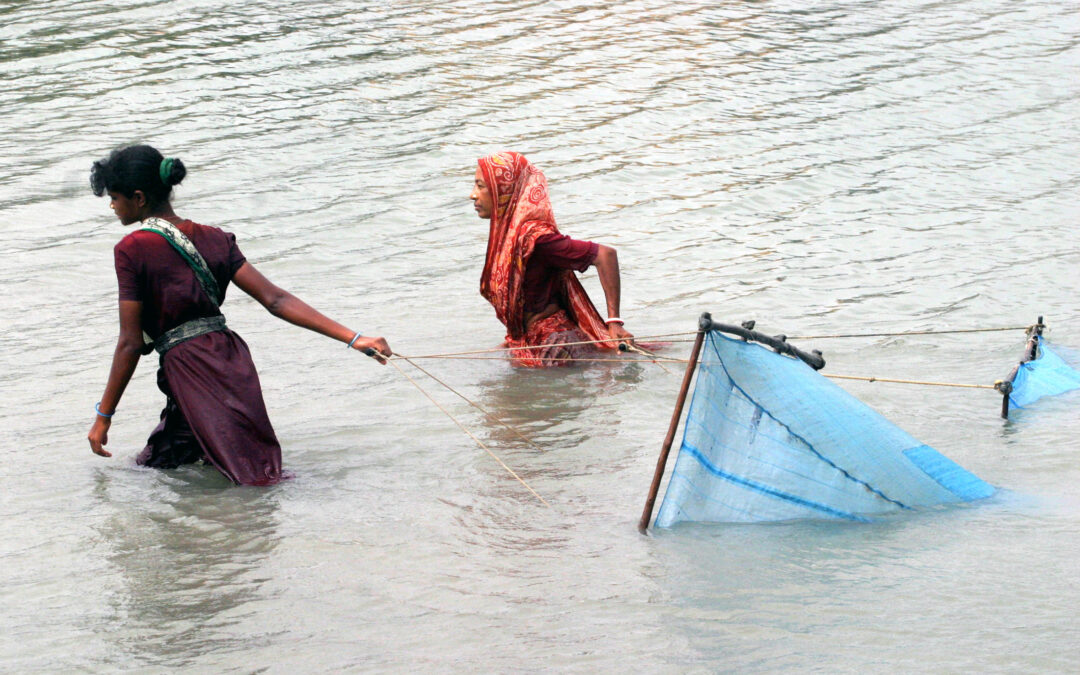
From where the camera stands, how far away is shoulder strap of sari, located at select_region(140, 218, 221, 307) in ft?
14.7

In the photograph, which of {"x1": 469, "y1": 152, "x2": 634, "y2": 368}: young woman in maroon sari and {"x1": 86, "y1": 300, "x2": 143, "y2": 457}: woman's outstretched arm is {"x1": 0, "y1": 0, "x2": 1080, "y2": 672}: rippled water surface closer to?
{"x1": 469, "y1": 152, "x2": 634, "y2": 368}: young woman in maroon sari

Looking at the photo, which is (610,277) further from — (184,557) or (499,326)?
(184,557)

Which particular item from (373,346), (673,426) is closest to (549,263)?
(373,346)

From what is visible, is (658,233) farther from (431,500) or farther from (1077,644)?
(1077,644)

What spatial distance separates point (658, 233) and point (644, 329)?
2325 millimetres

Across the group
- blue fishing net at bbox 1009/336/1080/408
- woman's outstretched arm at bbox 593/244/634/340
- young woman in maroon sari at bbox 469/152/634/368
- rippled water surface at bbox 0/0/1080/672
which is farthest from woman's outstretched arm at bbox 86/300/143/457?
blue fishing net at bbox 1009/336/1080/408

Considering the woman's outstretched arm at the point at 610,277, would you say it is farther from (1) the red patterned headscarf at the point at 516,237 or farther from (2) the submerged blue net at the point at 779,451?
(2) the submerged blue net at the point at 779,451

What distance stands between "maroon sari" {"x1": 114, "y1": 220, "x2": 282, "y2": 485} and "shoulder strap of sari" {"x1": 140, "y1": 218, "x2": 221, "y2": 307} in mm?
18

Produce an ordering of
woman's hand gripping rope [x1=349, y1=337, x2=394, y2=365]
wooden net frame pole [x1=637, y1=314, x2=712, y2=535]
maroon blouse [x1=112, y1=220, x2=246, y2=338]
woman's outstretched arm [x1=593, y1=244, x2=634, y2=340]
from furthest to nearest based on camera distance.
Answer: woman's outstretched arm [x1=593, y1=244, x2=634, y2=340] < woman's hand gripping rope [x1=349, y1=337, x2=394, y2=365] < maroon blouse [x1=112, y1=220, x2=246, y2=338] < wooden net frame pole [x1=637, y1=314, x2=712, y2=535]

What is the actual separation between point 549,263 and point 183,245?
2.39m

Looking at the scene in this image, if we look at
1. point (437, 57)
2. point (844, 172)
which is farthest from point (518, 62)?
point (844, 172)

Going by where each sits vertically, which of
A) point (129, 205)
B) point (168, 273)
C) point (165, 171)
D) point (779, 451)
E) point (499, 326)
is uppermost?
point (165, 171)

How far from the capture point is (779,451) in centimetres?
424

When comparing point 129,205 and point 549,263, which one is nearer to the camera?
point 129,205
